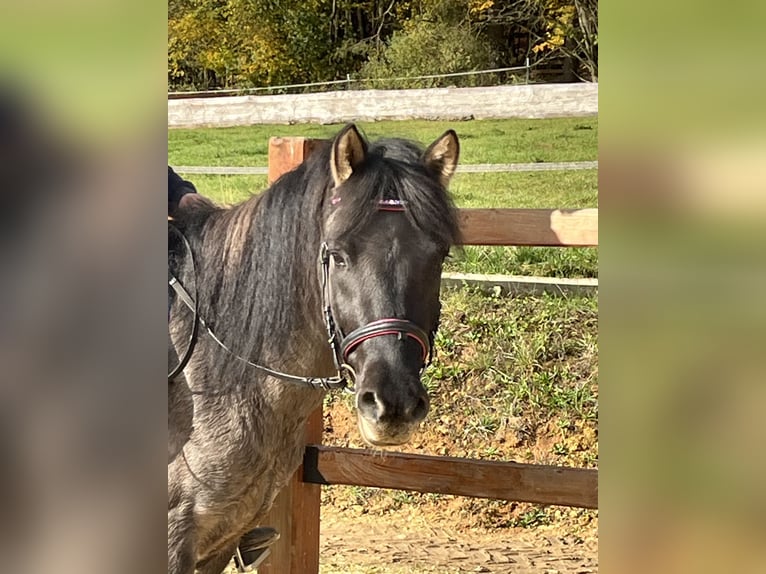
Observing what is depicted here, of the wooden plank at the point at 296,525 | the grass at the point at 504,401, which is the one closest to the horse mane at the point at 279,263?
the wooden plank at the point at 296,525

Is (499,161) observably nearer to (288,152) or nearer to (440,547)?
(440,547)

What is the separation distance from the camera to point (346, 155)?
5.64 feet

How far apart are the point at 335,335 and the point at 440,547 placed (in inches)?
90.4

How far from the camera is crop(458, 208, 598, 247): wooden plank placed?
223cm

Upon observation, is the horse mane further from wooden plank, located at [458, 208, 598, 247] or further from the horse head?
wooden plank, located at [458, 208, 598, 247]

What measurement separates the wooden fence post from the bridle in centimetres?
62

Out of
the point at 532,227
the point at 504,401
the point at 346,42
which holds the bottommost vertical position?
the point at 504,401
